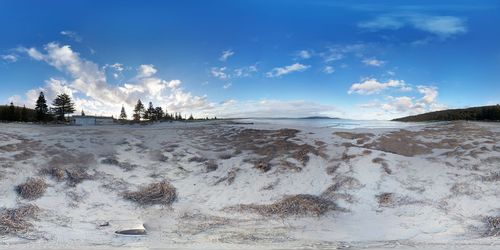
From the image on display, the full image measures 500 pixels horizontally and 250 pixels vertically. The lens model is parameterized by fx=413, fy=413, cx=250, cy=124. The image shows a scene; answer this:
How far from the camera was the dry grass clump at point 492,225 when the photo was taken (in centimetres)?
1198

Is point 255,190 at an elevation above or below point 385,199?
above

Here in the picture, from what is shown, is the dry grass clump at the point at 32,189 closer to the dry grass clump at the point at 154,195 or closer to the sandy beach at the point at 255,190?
the sandy beach at the point at 255,190

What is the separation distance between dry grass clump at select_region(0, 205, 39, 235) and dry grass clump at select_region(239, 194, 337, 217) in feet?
21.9

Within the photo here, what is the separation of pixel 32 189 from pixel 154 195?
4199 mm

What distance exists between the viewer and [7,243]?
1055cm

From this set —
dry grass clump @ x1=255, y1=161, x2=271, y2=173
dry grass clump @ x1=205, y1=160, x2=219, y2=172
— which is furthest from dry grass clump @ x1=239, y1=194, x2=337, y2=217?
dry grass clump @ x1=205, y1=160, x2=219, y2=172

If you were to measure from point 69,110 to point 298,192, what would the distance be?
69100 mm

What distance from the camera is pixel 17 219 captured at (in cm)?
1230

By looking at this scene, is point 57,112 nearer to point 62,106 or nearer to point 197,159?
point 62,106

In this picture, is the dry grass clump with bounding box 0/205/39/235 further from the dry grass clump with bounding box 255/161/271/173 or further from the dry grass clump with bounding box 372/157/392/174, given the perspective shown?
the dry grass clump with bounding box 372/157/392/174

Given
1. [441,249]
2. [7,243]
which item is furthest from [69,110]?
[441,249]

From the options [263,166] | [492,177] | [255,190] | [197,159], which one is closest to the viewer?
[255,190]

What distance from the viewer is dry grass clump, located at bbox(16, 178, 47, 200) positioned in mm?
14188

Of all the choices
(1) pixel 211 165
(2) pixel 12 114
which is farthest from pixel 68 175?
(2) pixel 12 114
